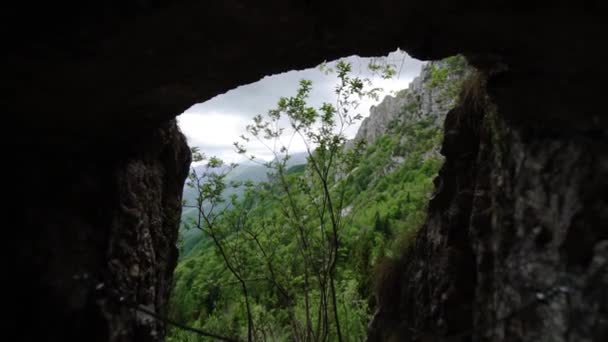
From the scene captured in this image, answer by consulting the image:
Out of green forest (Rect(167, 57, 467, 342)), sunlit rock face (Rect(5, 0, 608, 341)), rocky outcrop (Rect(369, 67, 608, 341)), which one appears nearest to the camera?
sunlit rock face (Rect(5, 0, 608, 341))

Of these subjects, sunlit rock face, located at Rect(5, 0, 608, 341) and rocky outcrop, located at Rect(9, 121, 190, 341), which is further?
rocky outcrop, located at Rect(9, 121, 190, 341)

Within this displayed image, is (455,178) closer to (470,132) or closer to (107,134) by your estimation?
(470,132)

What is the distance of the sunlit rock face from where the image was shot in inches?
125

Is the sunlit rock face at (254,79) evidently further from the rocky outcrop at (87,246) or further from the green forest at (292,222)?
the green forest at (292,222)

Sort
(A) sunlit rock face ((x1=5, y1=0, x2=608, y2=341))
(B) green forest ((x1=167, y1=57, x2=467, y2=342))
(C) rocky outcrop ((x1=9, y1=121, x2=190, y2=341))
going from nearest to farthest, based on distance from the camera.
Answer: (A) sunlit rock face ((x1=5, y1=0, x2=608, y2=341)), (C) rocky outcrop ((x1=9, y1=121, x2=190, y2=341)), (B) green forest ((x1=167, y1=57, x2=467, y2=342))

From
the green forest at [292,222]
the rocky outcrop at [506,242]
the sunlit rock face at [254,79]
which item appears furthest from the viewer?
the green forest at [292,222]

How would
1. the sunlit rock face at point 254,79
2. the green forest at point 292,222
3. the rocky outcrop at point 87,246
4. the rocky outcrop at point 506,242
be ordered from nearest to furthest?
the sunlit rock face at point 254,79, the rocky outcrop at point 506,242, the rocky outcrop at point 87,246, the green forest at point 292,222

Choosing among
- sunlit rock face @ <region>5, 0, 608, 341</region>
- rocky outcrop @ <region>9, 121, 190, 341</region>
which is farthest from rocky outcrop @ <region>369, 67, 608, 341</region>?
rocky outcrop @ <region>9, 121, 190, 341</region>

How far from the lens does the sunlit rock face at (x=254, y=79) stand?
3166 millimetres

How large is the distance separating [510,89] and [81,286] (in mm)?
5414

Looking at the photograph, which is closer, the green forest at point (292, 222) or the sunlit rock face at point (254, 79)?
the sunlit rock face at point (254, 79)

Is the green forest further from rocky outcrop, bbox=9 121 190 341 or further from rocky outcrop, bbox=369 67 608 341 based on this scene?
rocky outcrop, bbox=9 121 190 341

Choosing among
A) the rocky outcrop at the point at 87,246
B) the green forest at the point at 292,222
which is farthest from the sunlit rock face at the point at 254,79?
the green forest at the point at 292,222

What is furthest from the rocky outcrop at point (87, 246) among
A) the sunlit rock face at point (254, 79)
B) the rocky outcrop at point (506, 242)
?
the rocky outcrop at point (506, 242)
